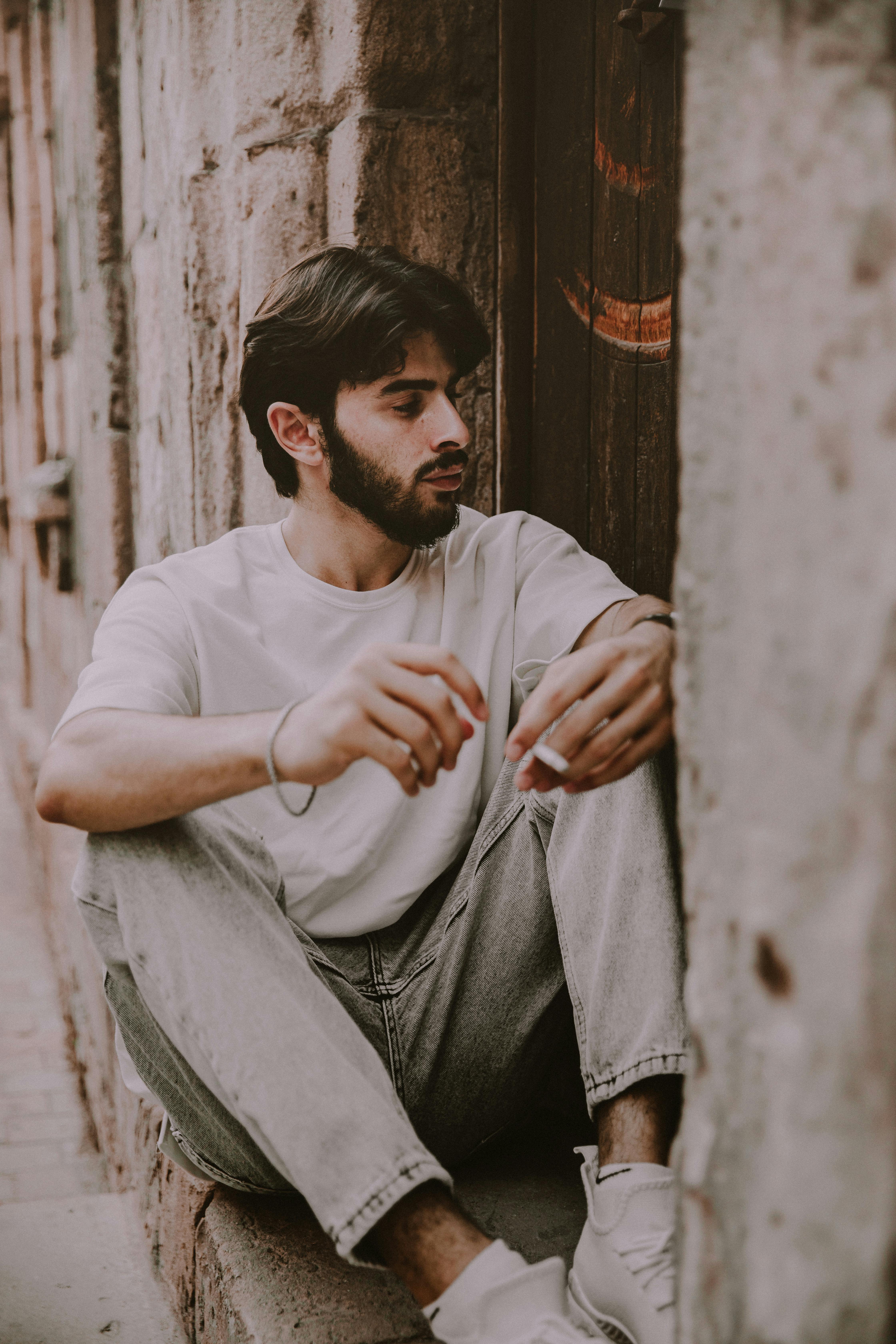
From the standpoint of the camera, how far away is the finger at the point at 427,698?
1195 millimetres

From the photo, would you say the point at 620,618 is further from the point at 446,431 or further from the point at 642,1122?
the point at 642,1122

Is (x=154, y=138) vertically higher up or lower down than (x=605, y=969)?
higher up

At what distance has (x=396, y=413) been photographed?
2010 mm

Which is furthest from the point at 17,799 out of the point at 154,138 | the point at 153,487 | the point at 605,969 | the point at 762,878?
the point at 762,878

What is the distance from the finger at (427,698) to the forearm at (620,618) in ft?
1.17

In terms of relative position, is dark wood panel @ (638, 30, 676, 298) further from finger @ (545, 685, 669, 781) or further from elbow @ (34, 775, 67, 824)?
elbow @ (34, 775, 67, 824)

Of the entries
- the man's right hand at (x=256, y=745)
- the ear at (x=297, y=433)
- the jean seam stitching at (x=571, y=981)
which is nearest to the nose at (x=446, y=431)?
the ear at (x=297, y=433)

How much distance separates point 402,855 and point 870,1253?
1.21 m

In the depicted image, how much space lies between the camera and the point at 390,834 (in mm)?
1771

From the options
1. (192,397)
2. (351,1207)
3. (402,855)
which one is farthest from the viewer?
(192,397)

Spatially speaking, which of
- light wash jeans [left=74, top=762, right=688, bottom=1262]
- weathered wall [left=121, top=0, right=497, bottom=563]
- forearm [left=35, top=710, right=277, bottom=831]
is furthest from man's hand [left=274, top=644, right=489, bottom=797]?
weathered wall [left=121, top=0, right=497, bottom=563]

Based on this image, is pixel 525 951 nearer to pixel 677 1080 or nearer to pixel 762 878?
pixel 677 1080

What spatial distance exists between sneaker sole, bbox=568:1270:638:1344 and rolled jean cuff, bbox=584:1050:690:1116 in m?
0.22

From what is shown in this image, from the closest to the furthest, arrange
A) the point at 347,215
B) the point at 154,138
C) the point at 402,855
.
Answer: the point at 402,855 → the point at 347,215 → the point at 154,138
